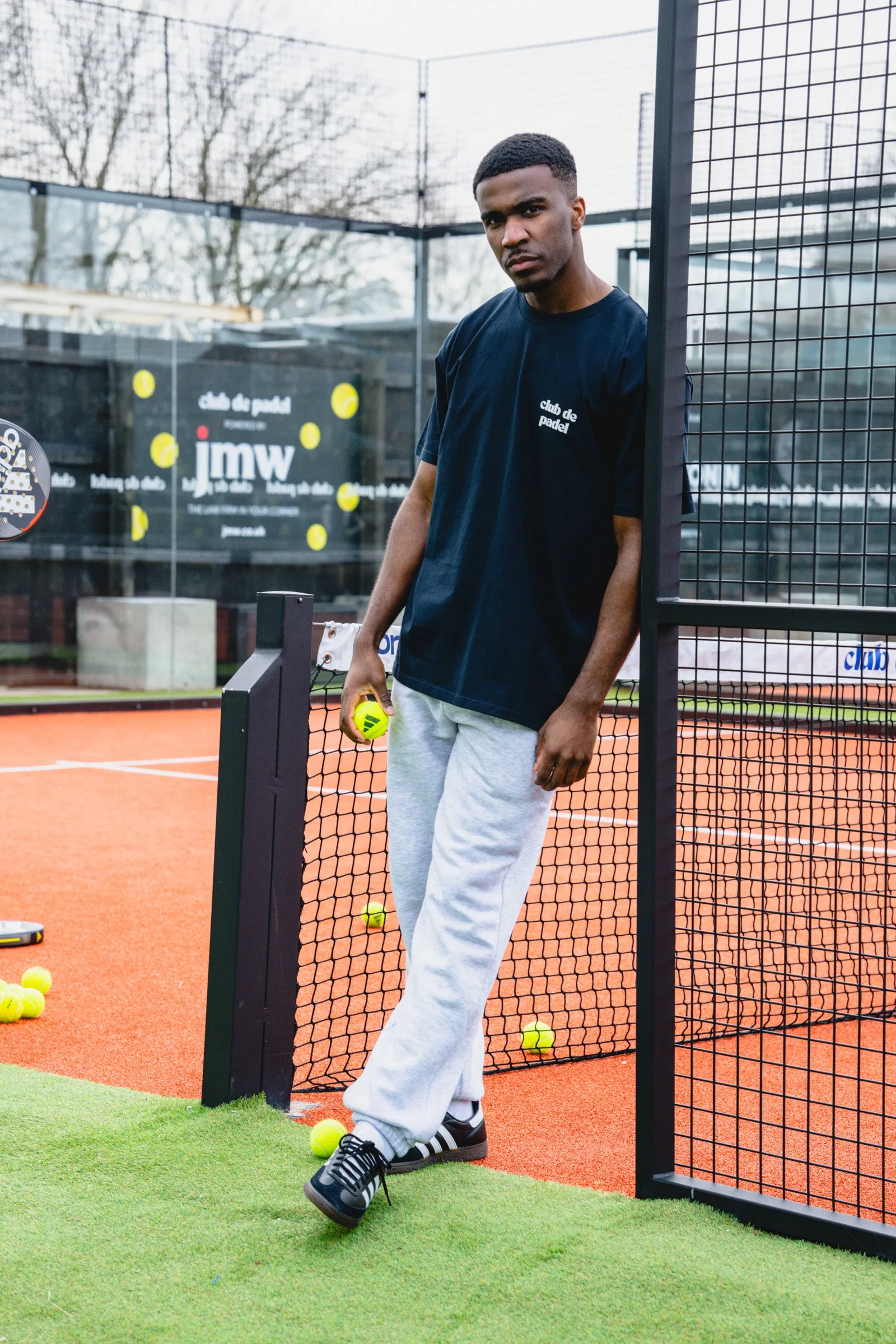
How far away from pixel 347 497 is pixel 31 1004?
11987 mm

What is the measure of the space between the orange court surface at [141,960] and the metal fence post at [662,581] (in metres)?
0.46

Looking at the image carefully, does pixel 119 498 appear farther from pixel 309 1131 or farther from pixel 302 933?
pixel 309 1131

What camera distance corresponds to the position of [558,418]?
280 cm

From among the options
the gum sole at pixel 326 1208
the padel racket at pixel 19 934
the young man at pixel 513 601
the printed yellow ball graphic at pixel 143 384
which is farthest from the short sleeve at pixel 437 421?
the printed yellow ball graphic at pixel 143 384

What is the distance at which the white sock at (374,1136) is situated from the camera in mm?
2766

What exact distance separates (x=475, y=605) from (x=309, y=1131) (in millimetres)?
1208

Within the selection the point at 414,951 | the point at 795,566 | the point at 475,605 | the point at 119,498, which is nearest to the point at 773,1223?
the point at 414,951

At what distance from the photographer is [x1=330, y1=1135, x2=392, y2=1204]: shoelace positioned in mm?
2703

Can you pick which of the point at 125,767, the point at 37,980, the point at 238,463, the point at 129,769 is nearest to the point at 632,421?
the point at 37,980

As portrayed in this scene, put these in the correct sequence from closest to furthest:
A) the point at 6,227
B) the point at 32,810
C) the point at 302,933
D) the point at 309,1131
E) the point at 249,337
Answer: the point at 309,1131 → the point at 302,933 → the point at 32,810 → the point at 6,227 → the point at 249,337

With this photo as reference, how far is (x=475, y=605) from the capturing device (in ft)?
9.56

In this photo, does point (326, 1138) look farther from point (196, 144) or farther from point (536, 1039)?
point (196, 144)

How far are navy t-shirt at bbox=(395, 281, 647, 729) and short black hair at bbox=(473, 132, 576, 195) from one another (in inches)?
9.9

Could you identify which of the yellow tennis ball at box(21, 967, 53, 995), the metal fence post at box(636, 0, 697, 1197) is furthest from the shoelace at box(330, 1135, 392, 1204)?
the yellow tennis ball at box(21, 967, 53, 995)
